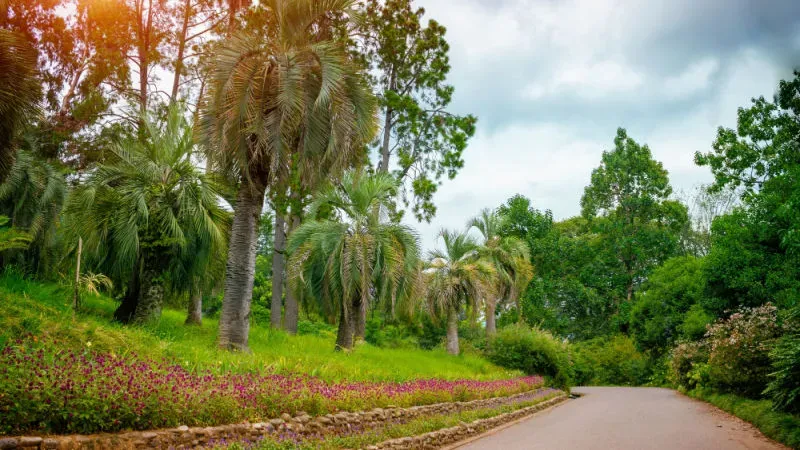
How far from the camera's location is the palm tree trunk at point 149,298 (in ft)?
47.2

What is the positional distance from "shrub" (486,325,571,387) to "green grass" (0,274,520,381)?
5.24 metres

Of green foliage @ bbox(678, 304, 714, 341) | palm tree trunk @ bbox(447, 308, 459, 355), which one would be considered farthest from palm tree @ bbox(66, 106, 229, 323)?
green foliage @ bbox(678, 304, 714, 341)

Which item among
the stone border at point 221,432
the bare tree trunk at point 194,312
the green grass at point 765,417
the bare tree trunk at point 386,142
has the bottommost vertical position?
the stone border at point 221,432

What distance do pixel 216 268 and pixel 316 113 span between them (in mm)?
6126

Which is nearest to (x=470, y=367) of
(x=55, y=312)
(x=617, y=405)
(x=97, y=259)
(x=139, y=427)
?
(x=617, y=405)

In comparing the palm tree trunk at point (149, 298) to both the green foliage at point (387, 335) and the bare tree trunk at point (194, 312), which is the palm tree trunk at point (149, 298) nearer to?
the bare tree trunk at point (194, 312)

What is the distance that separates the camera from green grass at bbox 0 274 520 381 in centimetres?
925

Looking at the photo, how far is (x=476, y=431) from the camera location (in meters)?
13.2

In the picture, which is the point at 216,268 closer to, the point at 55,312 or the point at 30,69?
the point at 55,312

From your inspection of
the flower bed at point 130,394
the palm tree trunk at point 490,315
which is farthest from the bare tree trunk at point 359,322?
the palm tree trunk at point 490,315

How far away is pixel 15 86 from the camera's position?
1009 cm

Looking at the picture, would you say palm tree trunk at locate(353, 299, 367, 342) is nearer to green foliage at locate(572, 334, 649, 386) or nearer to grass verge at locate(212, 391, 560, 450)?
grass verge at locate(212, 391, 560, 450)

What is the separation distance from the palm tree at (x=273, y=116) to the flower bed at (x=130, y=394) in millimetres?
4713

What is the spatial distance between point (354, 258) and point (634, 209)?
34.5m
